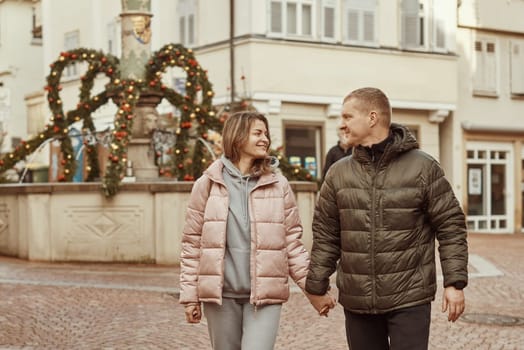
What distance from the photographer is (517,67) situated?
33344 mm

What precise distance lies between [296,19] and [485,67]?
276 inches

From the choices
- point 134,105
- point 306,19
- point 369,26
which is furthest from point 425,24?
point 134,105

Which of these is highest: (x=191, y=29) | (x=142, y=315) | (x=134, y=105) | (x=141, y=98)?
(x=191, y=29)

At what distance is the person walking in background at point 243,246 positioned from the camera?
223 inches

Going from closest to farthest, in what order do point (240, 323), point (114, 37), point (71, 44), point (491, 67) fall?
point (240, 323)
point (491, 67)
point (114, 37)
point (71, 44)

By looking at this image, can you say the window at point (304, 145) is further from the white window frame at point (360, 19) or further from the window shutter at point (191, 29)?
the window shutter at point (191, 29)

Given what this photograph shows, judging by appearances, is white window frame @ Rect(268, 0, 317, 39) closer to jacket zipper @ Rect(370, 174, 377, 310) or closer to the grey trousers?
the grey trousers

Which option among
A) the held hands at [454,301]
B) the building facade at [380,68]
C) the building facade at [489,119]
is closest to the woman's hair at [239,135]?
the held hands at [454,301]

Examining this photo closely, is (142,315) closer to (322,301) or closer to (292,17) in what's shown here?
(322,301)

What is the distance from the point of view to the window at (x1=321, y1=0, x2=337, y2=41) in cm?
2880

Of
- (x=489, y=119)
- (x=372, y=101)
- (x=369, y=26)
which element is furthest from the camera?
(x=489, y=119)

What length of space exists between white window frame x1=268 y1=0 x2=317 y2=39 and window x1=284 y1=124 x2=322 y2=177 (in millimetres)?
2226

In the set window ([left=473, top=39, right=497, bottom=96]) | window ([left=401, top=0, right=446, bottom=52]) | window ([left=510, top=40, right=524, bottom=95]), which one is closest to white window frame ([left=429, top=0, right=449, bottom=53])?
window ([left=401, top=0, right=446, bottom=52])

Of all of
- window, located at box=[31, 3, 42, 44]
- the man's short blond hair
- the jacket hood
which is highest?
window, located at box=[31, 3, 42, 44]
